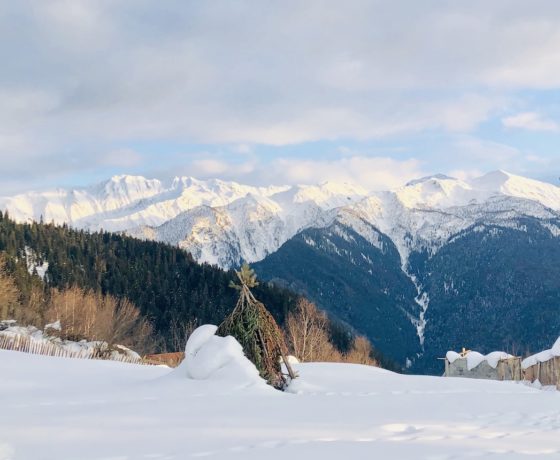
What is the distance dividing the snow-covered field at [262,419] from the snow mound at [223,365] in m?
0.36

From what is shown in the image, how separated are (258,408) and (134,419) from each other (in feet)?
10.3

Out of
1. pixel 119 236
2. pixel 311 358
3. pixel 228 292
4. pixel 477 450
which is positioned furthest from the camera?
pixel 119 236

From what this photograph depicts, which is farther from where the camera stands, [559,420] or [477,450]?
[559,420]

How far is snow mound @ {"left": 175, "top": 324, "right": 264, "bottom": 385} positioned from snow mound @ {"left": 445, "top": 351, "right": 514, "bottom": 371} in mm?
30097

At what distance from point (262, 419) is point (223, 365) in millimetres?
5821

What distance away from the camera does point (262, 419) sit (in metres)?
13.6

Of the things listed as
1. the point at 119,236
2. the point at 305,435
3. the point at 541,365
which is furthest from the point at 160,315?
the point at 305,435

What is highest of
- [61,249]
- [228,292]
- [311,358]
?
[61,249]

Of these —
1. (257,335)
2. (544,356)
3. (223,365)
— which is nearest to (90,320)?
(544,356)

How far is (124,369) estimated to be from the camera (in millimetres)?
25625

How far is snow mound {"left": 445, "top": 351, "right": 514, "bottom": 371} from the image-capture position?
146 ft

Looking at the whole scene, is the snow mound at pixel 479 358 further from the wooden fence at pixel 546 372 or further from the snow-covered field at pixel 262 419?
the snow-covered field at pixel 262 419

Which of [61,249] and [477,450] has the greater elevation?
[61,249]

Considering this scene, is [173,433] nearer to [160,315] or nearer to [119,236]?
[160,315]
